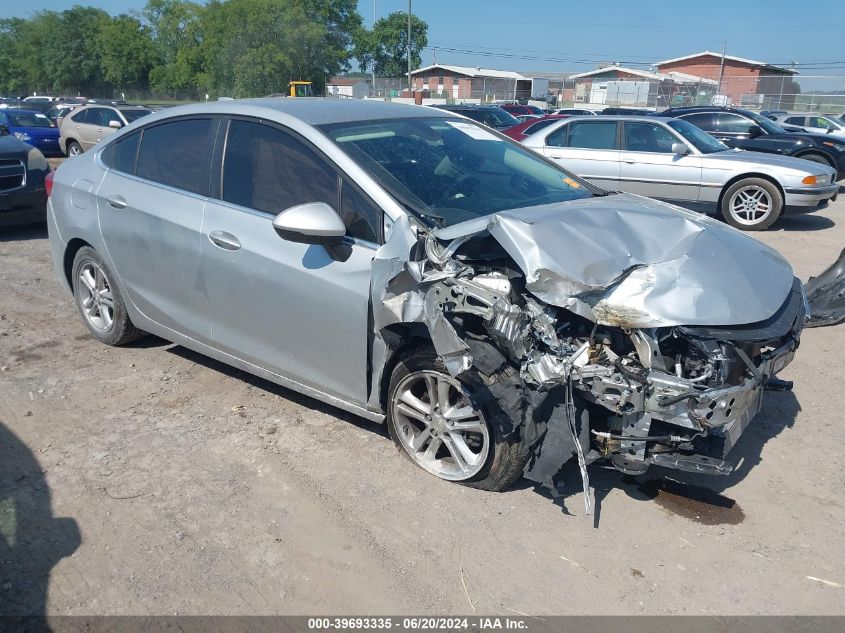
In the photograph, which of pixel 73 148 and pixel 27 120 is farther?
pixel 27 120

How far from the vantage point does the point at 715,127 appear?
1539cm

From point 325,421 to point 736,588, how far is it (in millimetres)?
2327

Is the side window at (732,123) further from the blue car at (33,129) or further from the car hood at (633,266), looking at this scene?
the blue car at (33,129)

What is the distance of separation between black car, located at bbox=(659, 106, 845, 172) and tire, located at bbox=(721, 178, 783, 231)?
4.35m

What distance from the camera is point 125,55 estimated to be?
76.1 metres

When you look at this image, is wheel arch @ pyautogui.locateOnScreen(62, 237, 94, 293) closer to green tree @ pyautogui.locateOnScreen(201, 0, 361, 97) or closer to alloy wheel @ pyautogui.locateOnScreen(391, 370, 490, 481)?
alloy wheel @ pyautogui.locateOnScreen(391, 370, 490, 481)

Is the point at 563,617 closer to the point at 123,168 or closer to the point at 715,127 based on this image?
the point at 123,168

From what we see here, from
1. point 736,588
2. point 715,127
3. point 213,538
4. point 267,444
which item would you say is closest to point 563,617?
point 736,588

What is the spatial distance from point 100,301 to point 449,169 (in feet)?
9.48

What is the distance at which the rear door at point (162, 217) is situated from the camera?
4133 mm

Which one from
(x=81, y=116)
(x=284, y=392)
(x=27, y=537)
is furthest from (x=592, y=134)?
(x=81, y=116)

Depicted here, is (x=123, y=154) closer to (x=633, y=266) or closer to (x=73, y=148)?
(x=633, y=266)

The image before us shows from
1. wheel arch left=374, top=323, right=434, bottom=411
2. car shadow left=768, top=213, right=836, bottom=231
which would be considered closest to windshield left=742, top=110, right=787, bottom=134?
car shadow left=768, top=213, right=836, bottom=231

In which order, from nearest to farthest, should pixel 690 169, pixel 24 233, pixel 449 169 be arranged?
pixel 449 169, pixel 24 233, pixel 690 169
